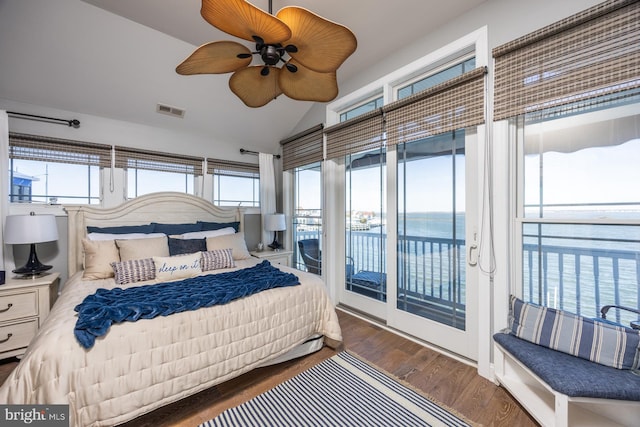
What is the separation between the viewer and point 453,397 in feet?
5.65

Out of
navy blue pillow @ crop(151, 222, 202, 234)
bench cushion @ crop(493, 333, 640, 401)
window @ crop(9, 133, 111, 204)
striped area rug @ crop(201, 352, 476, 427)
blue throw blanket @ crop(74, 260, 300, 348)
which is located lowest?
striped area rug @ crop(201, 352, 476, 427)

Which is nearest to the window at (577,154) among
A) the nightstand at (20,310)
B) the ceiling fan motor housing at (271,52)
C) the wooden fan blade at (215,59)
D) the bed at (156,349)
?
the ceiling fan motor housing at (271,52)

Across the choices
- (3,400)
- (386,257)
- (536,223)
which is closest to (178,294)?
(3,400)

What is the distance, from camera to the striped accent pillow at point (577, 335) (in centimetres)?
137

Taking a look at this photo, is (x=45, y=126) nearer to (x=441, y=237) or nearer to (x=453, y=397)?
(x=441, y=237)

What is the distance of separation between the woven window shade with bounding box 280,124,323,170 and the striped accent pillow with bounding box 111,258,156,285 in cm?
224

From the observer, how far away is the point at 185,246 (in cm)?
277

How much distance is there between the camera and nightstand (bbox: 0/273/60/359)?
205 centimetres

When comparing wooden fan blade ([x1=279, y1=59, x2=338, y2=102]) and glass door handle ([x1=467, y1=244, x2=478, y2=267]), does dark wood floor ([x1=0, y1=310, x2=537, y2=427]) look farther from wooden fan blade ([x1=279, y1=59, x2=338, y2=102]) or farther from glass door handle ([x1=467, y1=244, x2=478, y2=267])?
wooden fan blade ([x1=279, y1=59, x2=338, y2=102])

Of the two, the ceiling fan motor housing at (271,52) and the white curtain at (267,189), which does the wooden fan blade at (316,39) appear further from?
the white curtain at (267,189)

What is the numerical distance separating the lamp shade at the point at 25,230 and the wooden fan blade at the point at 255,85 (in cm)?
216

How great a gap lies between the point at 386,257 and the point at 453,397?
51.6 inches

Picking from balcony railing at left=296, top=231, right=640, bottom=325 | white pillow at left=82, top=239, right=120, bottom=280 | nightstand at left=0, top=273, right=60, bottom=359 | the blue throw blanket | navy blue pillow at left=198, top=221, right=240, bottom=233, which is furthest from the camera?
navy blue pillow at left=198, top=221, right=240, bottom=233

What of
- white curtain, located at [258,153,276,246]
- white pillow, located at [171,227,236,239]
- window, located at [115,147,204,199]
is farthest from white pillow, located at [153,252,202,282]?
white curtain, located at [258,153,276,246]
